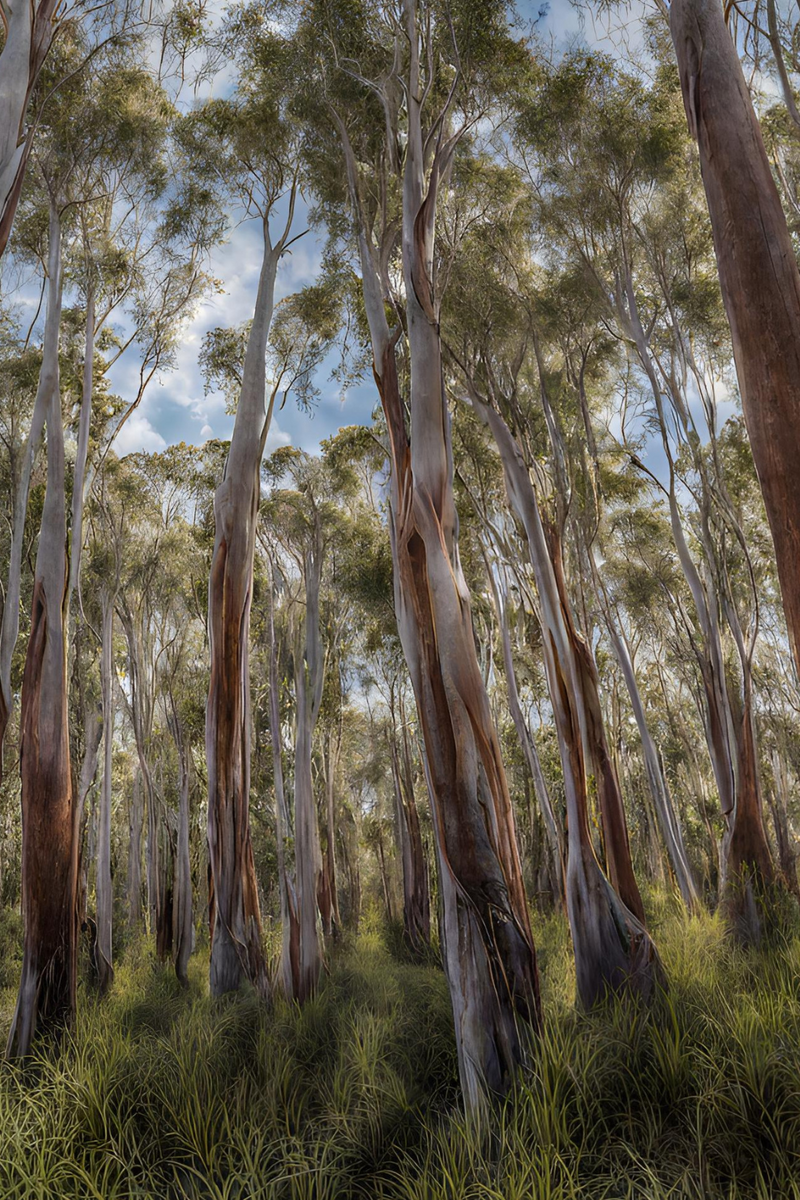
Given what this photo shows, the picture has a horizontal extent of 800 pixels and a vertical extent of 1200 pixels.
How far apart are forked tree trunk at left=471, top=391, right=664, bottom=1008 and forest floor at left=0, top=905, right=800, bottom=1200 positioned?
32 cm

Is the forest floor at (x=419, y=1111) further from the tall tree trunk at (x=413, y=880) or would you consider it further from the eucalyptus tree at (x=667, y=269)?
the tall tree trunk at (x=413, y=880)

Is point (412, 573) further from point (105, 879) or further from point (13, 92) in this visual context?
point (105, 879)

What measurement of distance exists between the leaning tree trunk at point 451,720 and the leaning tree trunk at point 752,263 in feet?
7.59

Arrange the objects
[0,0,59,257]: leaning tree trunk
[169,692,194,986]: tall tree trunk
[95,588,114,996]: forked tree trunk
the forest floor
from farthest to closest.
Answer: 1. [169,692,194,986]: tall tree trunk
2. [95,588,114,996]: forked tree trunk
3. [0,0,59,257]: leaning tree trunk
4. the forest floor

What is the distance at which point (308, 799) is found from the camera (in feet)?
30.9

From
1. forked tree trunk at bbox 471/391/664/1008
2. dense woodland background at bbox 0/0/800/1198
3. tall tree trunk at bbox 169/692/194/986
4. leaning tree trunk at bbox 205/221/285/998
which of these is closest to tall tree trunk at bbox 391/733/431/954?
dense woodland background at bbox 0/0/800/1198

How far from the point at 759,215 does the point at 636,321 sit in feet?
20.6

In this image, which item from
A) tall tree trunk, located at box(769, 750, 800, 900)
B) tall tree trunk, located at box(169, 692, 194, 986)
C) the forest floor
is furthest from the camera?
tall tree trunk, located at box(769, 750, 800, 900)

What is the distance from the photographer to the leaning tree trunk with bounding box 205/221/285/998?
21.7 feet

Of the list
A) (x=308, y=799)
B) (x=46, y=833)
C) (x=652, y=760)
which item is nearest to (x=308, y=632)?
(x=308, y=799)

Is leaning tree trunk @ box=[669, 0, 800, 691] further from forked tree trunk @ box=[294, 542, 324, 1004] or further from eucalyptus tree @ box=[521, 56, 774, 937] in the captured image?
forked tree trunk @ box=[294, 542, 324, 1004]

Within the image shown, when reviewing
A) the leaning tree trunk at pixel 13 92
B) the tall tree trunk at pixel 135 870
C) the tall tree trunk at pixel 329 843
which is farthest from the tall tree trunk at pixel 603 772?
the tall tree trunk at pixel 135 870

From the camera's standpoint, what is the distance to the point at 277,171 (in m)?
8.91

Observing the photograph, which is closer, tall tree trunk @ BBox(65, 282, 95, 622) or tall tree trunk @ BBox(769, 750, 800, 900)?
tall tree trunk @ BBox(65, 282, 95, 622)
